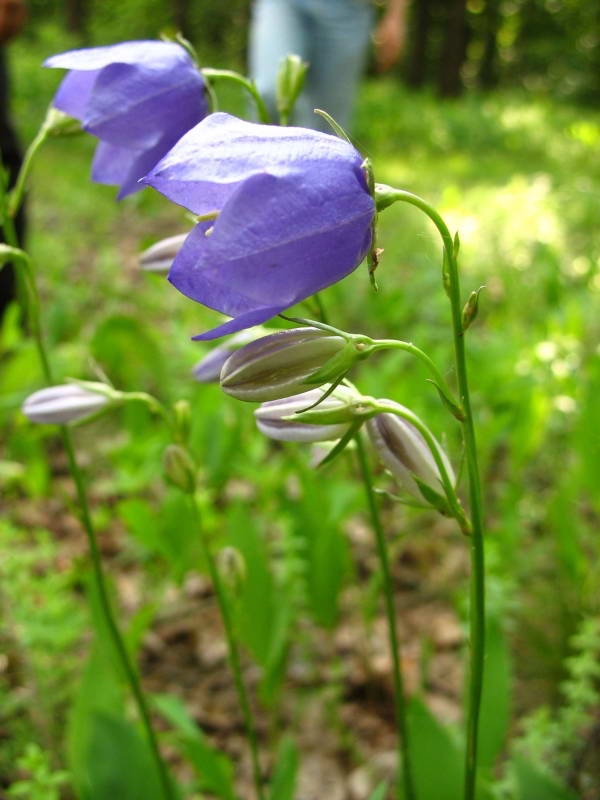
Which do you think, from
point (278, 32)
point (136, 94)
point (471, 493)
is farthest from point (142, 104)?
point (278, 32)

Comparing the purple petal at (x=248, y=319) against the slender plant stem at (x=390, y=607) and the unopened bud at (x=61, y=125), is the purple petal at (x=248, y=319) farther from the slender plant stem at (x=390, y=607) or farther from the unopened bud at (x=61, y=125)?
the unopened bud at (x=61, y=125)

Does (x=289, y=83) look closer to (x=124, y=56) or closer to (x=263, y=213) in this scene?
(x=124, y=56)

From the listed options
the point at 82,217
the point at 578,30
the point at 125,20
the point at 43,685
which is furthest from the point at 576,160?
the point at 578,30

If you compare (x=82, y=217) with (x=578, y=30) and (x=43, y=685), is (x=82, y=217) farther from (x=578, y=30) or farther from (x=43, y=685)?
(x=578, y=30)

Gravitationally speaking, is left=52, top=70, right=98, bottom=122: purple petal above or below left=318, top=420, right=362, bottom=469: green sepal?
above

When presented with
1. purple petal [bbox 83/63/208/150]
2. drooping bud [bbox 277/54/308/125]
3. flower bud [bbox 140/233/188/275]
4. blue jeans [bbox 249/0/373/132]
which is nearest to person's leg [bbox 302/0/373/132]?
blue jeans [bbox 249/0/373/132]

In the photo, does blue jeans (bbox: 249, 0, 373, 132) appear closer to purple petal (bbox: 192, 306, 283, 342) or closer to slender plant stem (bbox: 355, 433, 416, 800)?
slender plant stem (bbox: 355, 433, 416, 800)
